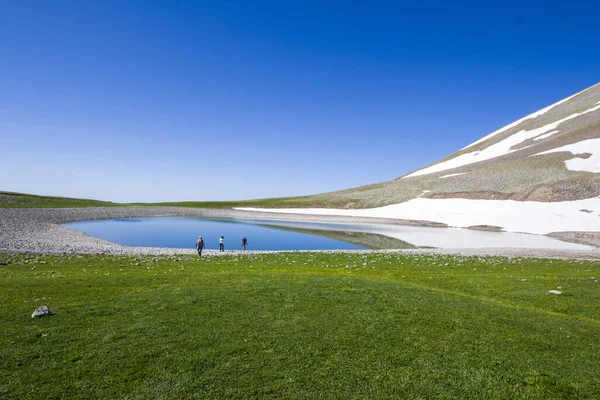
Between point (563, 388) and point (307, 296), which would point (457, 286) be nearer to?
point (307, 296)

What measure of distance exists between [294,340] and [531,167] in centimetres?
10418

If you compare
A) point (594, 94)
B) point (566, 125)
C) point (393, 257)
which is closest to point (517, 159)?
point (566, 125)

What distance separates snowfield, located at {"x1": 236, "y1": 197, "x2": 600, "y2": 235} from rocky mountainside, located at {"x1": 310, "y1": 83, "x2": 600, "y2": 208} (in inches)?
165

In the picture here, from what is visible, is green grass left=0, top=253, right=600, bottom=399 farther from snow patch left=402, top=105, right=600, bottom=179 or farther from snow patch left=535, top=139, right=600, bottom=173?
snow patch left=402, top=105, right=600, bottom=179

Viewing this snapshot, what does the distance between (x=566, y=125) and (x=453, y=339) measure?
462 feet

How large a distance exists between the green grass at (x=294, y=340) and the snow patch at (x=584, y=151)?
83.6 meters

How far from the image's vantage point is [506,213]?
67188mm

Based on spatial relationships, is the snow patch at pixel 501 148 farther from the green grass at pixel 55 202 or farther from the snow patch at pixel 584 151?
the green grass at pixel 55 202

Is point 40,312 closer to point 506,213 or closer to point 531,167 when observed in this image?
point 506,213

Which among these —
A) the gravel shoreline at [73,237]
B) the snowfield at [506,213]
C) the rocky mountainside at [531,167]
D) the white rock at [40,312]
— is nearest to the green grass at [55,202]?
the gravel shoreline at [73,237]

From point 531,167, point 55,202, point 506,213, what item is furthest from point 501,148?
point 55,202

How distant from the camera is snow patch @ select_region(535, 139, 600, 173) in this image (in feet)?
256

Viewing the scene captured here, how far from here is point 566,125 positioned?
113 metres

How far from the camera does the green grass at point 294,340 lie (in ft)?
23.8
